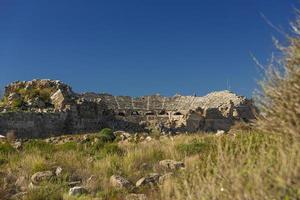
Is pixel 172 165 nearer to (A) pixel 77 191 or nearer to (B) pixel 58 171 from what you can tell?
(B) pixel 58 171

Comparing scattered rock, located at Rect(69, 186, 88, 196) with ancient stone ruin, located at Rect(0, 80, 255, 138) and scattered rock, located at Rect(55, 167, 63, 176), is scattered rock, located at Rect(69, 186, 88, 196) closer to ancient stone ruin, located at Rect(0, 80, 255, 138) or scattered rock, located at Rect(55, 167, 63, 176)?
Result: scattered rock, located at Rect(55, 167, 63, 176)

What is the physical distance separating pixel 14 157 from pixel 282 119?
10.2 m

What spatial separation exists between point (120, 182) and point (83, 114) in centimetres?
2845

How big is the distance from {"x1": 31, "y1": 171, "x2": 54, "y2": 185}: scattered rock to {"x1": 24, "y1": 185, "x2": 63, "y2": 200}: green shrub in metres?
0.84

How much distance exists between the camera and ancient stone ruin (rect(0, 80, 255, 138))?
110ft

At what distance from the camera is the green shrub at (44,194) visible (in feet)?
29.7

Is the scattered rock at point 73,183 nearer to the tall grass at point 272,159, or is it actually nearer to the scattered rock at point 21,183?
the scattered rock at point 21,183

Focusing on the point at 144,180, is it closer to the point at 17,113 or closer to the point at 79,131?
the point at 17,113

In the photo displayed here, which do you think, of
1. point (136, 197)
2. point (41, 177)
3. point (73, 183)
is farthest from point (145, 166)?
point (136, 197)

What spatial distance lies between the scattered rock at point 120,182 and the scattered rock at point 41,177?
1.33 m

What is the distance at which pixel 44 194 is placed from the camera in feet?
30.0

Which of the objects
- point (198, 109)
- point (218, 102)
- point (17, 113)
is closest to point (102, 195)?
point (17, 113)

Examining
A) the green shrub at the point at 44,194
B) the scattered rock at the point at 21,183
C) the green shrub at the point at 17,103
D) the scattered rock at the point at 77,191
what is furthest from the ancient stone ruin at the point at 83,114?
the scattered rock at the point at 77,191

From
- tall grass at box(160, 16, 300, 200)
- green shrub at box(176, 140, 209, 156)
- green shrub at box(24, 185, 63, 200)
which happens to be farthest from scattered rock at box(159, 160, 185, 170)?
tall grass at box(160, 16, 300, 200)
